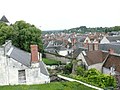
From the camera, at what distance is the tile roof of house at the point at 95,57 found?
40.8 m

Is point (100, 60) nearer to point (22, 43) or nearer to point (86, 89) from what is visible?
point (22, 43)

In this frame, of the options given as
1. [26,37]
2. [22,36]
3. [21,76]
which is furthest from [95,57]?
[21,76]

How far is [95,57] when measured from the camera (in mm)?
42094

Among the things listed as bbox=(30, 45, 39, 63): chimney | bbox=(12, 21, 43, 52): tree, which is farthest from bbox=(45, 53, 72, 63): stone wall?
bbox=(30, 45, 39, 63): chimney

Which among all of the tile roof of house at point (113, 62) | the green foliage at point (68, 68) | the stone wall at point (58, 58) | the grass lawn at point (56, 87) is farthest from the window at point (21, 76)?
the stone wall at point (58, 58)

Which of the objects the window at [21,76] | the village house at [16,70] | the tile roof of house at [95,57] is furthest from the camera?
the tile roof of house at [95,57]

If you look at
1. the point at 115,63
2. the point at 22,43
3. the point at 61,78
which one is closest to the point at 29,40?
the point at 22,43

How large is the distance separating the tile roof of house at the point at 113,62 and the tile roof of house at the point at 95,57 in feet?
6.40

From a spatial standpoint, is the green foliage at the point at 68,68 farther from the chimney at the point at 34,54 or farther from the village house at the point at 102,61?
the chimney at the point at 34,54

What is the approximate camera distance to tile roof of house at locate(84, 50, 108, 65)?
40.8 metres

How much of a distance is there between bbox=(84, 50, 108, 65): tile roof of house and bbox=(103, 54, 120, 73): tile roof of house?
1.95 meters

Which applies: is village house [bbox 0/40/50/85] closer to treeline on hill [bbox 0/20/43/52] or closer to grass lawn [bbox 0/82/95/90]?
grass lawn [bbox 0/82/95/90]

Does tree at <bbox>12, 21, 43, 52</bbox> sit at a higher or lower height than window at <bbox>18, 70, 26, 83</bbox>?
higher

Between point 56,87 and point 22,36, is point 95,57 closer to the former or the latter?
point 22,36
